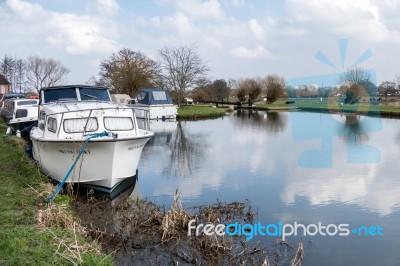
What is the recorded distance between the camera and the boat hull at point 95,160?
11234 millimetres

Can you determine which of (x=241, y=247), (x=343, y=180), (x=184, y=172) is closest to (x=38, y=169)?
(x=184, y=172)

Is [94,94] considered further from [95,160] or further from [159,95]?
[159,95]

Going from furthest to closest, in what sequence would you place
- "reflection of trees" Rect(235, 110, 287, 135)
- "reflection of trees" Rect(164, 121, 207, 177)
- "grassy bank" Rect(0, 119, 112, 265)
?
"reflection of trees" Rect(235, 110, 287, 135) → "reflection of trees" Rect(164, 121, 207, 177) → "grassy bank" Rect(0, 119, 112, 265)

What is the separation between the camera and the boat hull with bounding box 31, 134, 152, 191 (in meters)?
11.2

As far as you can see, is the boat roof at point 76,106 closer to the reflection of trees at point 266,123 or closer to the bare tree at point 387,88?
the reflection of trees at point 266,123

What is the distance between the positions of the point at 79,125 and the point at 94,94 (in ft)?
12.0

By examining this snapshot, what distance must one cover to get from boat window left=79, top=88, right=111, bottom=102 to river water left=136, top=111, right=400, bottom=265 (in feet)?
10.2

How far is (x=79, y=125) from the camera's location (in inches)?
474

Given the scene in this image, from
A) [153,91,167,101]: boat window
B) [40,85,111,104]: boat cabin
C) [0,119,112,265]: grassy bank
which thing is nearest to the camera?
[0,119,112,265]: grassy bank

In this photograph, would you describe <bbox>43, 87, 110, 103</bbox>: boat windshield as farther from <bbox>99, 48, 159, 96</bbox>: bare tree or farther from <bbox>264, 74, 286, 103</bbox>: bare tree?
<bbox>264, 74, 286, 103</bbox>: bare tree

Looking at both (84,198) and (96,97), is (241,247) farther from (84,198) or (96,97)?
(96,97)

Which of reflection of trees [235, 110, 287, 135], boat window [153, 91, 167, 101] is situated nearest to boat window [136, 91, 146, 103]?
boat window [153, 91, 167, 101]

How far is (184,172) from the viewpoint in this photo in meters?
15.4

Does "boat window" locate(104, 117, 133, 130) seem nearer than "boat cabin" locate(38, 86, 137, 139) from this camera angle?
No
